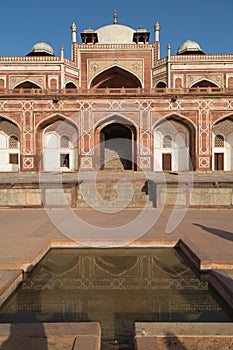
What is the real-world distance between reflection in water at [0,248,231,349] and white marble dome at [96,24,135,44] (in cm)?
2556

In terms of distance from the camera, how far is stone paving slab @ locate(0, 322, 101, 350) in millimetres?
2203

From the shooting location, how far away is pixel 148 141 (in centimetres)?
1831

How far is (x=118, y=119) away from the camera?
18719 millimetres

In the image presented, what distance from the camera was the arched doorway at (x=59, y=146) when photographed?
1923 centimetres

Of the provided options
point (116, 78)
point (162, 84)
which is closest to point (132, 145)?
point (162, 84)

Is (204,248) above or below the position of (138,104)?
below

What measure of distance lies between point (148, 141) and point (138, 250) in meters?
14.0

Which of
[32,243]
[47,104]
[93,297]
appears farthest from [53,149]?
[93,297]

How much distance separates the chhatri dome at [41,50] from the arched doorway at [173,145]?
1278 cm

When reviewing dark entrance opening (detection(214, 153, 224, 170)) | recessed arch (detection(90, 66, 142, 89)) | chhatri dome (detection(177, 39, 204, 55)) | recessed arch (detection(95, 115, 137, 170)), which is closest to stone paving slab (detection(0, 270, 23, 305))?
recessed arch (detection(95, 115, 137, 170))

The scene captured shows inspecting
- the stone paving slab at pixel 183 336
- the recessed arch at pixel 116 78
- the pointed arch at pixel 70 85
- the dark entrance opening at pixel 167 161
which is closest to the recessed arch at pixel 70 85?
the pointed arch at pixel 70 85

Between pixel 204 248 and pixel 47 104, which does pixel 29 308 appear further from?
pixel 47 104

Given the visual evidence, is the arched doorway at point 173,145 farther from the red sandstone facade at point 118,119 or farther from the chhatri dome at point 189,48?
the chhatri dome at point 189,48

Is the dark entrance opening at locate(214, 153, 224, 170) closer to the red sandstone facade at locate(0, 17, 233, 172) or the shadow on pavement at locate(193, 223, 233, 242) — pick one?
the red sandstone facade at locate(0, 17, 233, 172)
